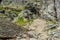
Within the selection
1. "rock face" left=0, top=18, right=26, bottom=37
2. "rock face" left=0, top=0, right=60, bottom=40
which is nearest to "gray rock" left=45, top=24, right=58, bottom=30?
"rock face" left=0, top=0, right=60, bottom=40

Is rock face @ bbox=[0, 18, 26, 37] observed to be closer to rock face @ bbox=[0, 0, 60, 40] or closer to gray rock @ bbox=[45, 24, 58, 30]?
rock face @ bbox=[0, 0, 60, 40]

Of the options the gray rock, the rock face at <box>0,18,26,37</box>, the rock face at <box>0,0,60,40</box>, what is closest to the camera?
the rock face at <box>0,0,60,40</box>

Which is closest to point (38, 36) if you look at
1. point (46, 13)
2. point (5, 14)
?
point (46, 13)

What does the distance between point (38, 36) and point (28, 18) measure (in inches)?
234

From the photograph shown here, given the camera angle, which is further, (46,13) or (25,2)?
(25,2)

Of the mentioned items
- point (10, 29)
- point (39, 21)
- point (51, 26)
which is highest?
point (39, 21)

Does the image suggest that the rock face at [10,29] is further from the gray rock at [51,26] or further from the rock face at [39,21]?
the gray rock at [51,26]

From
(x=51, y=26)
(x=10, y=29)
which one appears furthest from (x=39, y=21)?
(x=10, y=29)

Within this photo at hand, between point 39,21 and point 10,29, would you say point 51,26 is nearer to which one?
point 39,21

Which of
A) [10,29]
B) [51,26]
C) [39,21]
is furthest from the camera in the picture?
[39,21]

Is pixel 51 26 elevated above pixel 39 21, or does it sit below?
below

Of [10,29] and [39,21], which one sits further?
[39,21]

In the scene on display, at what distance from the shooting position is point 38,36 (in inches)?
855

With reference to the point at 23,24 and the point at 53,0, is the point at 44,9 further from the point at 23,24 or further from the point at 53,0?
the point at 23,24
